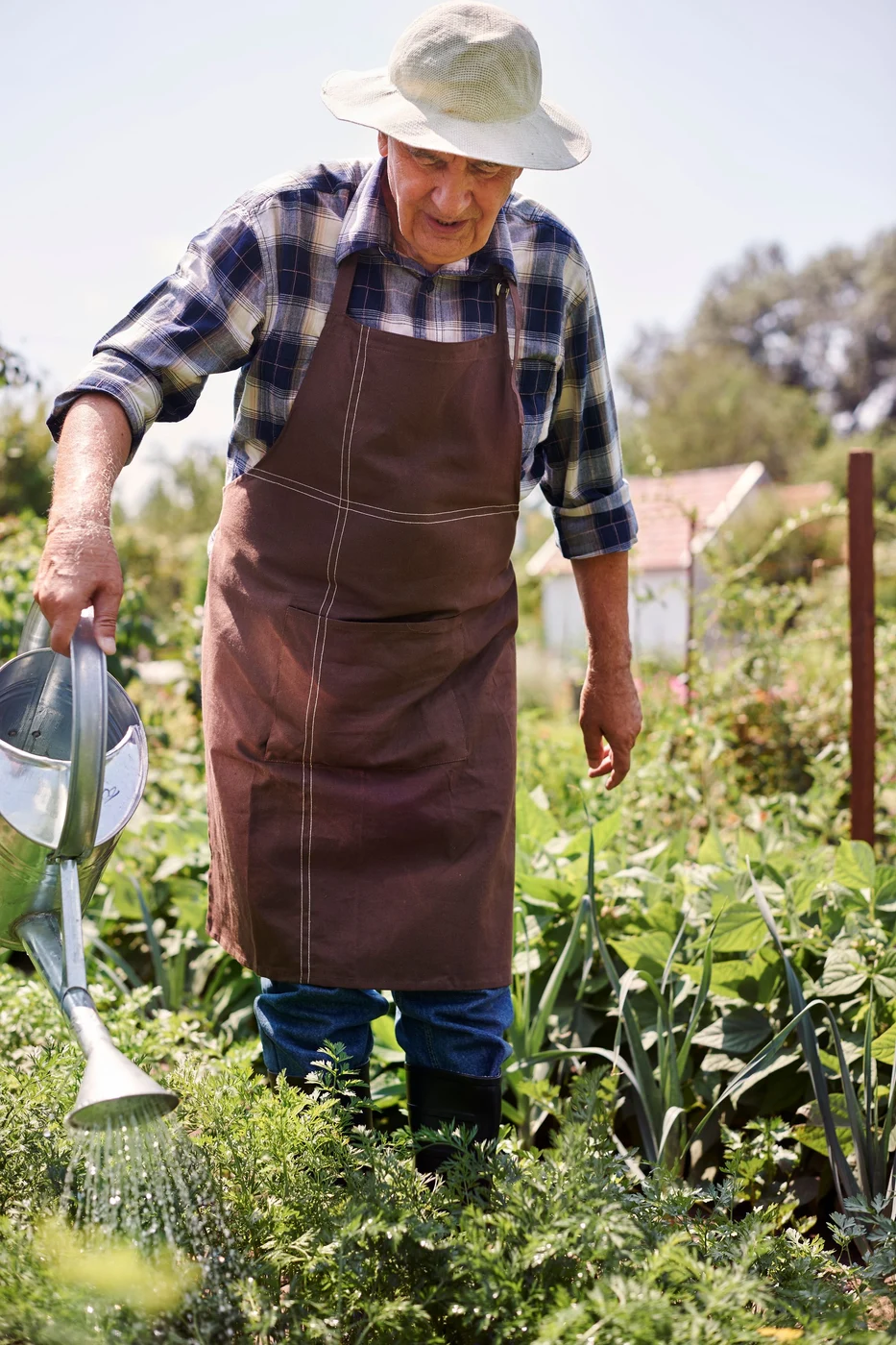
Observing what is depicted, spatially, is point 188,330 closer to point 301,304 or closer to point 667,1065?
point 301,304

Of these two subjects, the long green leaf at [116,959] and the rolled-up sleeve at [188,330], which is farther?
the long green leaf at [116,959]

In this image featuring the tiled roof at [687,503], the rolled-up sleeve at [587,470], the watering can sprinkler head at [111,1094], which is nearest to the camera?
the watering can sprinkler head at [111,1094]

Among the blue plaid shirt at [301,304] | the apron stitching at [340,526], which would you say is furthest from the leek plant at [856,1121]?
the blue plaid shirt at [301,304]

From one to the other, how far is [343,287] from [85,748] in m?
0.80

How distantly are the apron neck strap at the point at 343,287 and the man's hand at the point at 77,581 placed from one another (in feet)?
1.76

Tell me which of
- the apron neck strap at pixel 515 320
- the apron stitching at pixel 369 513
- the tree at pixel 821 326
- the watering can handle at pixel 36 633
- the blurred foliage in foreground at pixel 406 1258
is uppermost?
the tree at pixel 821 326

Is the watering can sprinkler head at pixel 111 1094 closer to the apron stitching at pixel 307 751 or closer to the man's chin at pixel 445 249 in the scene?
the apron stitching at pixel 307 751

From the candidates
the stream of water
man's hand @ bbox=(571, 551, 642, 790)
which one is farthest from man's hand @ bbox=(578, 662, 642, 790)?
the stream of water

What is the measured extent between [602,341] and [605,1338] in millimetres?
1463

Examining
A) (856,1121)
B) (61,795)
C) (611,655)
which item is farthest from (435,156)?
(856,1121)

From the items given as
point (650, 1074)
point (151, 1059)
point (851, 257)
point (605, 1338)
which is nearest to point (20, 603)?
point (151, 1059)

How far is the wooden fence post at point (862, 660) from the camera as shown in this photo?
2799mm

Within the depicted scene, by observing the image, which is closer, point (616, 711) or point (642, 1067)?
point (642, 1067)

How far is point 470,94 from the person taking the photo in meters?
1.54
